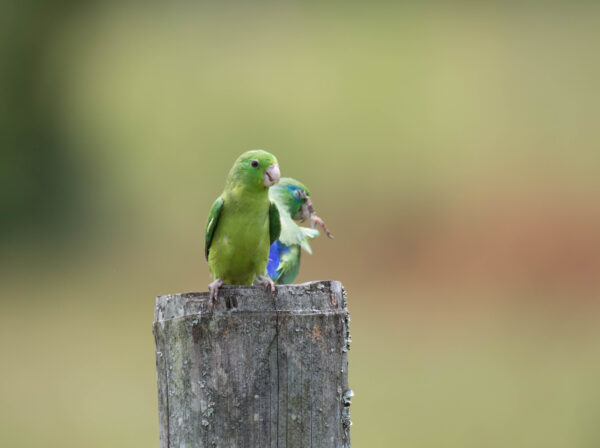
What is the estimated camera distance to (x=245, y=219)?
4.43 meters

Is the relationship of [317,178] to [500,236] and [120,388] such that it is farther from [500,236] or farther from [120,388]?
[120,388]

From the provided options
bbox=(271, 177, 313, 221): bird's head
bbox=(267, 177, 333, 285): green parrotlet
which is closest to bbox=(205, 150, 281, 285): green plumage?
bbox=(267, 177, 333, 285): green parrotlet

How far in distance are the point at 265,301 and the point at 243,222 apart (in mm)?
1583

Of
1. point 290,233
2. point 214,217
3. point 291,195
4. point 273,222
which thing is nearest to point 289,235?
point 290,233

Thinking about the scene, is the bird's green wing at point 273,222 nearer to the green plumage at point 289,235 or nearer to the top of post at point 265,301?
the green plumage at point 289,235

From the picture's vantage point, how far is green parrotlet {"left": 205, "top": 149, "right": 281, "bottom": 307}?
173 inches

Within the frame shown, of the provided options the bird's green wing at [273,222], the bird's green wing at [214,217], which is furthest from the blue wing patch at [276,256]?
the bird's green wing at [214,217]

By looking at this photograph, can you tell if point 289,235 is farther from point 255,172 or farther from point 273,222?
point 255,172

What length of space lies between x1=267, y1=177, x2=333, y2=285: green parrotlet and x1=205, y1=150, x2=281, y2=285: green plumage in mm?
1269

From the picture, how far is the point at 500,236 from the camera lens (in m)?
15.0

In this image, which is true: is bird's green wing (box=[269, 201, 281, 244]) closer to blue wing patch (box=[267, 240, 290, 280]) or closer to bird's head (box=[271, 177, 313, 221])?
blue wing patch (box=[267, 240, 290, 280])

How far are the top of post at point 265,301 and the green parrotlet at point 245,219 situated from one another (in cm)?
144

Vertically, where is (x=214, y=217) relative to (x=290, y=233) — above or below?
below

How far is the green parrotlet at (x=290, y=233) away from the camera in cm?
594
